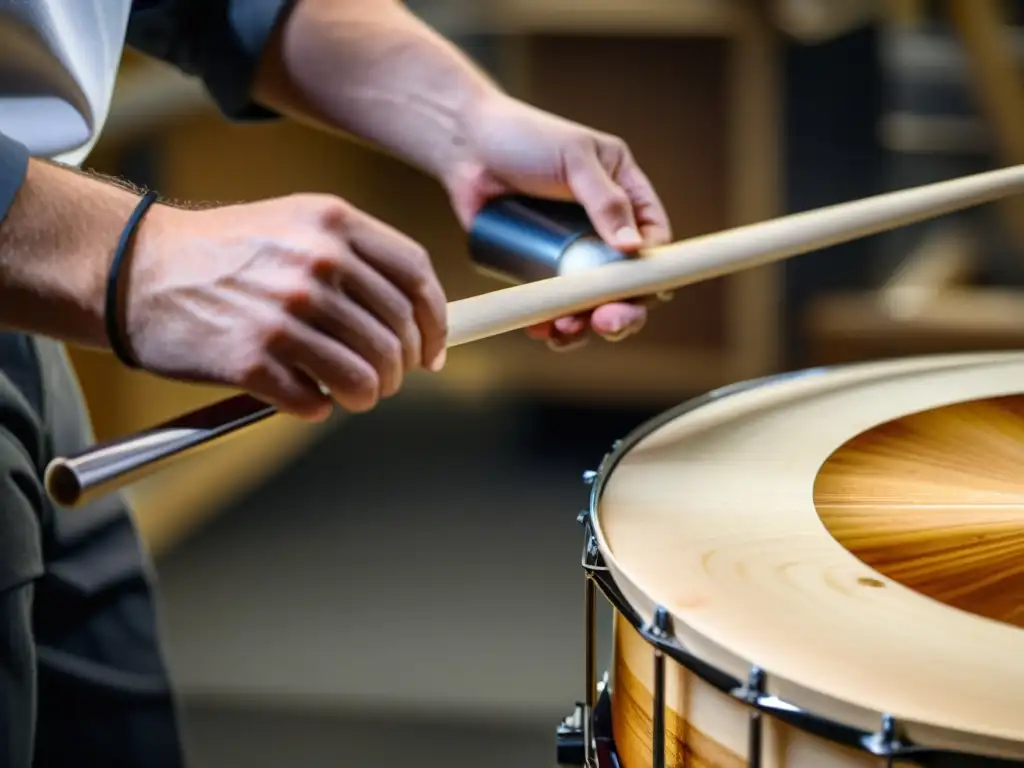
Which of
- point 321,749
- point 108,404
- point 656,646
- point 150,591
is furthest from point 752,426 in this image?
point 108,404

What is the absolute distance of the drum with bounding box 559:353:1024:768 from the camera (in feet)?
1.60

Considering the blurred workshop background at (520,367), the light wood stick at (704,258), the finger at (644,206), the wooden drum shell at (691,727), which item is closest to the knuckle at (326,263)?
the light wood stick at (704,258)

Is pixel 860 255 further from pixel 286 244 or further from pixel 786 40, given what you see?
pixel 286 244

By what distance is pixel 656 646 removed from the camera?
54 centimetres

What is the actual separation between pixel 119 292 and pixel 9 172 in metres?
0.08

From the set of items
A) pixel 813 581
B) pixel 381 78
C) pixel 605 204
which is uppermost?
pixel 381 78

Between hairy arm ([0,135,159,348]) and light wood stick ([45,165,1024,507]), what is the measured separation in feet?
0.23

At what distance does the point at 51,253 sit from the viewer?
581mm

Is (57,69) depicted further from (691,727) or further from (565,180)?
(691,727)

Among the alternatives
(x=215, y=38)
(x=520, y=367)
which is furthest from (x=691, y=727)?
(x=520, y=367)

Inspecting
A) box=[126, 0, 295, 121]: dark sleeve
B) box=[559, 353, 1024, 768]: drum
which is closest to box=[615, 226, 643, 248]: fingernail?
box=[559, 353, 1024, 768]: drum

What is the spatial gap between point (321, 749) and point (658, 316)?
50.5 inches

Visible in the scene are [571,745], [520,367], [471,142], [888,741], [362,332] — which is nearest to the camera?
[888,741]

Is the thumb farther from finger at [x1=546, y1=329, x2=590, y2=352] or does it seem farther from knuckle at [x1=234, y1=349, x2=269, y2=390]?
knuckle at [x1=234, y1=349, x2=269, y2=390]
